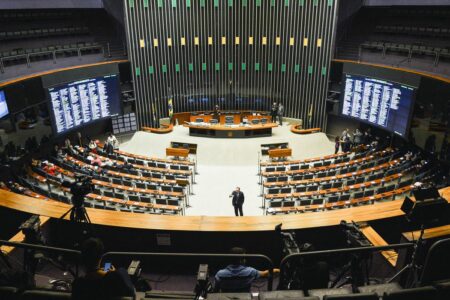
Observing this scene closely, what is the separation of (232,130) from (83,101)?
6.79 m

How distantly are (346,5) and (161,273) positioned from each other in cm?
1578

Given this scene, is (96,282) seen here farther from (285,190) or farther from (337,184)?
(337,184)

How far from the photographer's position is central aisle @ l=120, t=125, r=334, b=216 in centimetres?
1087

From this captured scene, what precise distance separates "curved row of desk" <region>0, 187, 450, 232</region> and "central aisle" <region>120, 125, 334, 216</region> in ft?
17.7

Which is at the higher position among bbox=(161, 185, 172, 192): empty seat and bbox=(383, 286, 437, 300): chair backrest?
bbox=(383, 286, 437, 300): chair backrest

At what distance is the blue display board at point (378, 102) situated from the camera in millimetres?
12211

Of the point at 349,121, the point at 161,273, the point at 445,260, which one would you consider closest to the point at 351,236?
the point at 445,260

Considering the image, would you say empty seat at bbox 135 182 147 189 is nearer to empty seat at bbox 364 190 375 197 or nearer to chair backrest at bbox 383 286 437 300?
empty seat at bbox 364 190 375 197

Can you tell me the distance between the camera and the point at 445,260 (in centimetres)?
333

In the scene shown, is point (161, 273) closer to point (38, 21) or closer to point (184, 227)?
point (184, 227)

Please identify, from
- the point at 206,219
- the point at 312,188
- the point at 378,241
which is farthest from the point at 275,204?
the point at 378,241

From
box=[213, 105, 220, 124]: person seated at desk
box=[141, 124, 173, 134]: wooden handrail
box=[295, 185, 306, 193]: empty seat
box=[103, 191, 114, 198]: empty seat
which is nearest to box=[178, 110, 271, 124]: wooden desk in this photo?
box=[213, 105, 220, 124]: person seated at desk

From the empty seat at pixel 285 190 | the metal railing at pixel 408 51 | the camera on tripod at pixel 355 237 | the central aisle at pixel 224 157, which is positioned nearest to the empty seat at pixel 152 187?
the central aisle at pixel 224 157

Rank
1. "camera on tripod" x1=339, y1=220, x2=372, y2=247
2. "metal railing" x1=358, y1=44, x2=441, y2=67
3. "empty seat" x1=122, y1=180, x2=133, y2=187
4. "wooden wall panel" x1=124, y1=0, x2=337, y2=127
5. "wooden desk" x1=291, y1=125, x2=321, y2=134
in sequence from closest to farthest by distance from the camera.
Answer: "camera on tripod" x1=339, y1=220, x2=372, y2=247 → "empty seat" x1=122, y1=180, x2=133, y2=187 → "metal railing" x1=358, y1=44, x2=441, y2=67 → "wooden wall panel" x1=124, y1=0, x2=337, y2=127 → "wooden desk" x1=291, y1=125, x2=321, y2=134
